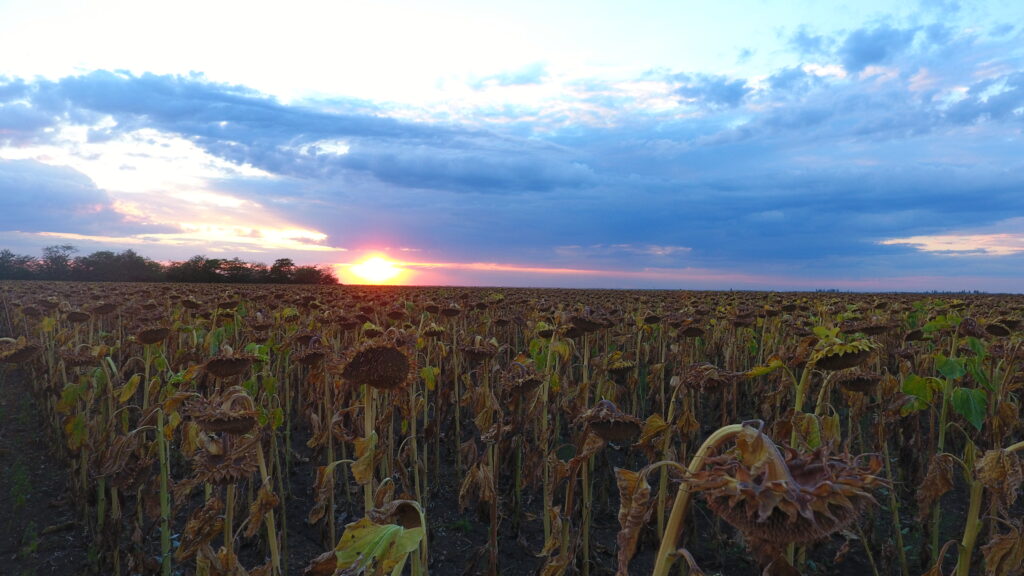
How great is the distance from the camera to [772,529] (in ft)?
3.75

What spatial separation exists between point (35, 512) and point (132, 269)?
8798cm

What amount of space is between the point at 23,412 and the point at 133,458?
6858 mm

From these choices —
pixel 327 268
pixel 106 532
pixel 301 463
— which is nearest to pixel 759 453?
pixel 106 532

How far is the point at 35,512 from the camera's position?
229 inches

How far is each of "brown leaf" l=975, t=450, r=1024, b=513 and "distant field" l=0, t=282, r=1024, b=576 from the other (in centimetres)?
1

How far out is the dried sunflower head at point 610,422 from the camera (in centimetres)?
300

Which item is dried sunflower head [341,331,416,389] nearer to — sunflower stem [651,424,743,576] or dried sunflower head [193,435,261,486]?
dried sunflower head [193,435,261,486]

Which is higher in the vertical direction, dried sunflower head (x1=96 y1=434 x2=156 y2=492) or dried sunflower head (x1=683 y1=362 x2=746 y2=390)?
dried sunflower head (x1=683 y1=362 x2=746 y2=390)

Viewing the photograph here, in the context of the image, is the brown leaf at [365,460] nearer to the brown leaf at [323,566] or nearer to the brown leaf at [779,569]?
the brown leaf at [323,566]

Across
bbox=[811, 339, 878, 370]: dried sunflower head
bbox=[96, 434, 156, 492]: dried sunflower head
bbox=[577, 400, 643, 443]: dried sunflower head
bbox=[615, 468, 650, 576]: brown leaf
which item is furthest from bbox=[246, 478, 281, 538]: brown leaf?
bbox=[811, 339, 878, 370]: dried sunflower head

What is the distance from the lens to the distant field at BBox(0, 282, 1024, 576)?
5.39 ft

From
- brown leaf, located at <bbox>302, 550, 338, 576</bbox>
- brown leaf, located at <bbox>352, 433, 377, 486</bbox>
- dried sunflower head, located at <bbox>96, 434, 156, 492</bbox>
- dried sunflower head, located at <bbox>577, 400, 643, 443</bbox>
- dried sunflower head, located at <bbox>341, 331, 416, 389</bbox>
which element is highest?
dried sunflower head, located at <bbox>341, 331, 416, 389</bbox>

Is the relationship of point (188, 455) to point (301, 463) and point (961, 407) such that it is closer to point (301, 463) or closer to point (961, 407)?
point (301, 463)

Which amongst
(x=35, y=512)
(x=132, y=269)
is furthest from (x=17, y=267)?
(x=35, y=512)
